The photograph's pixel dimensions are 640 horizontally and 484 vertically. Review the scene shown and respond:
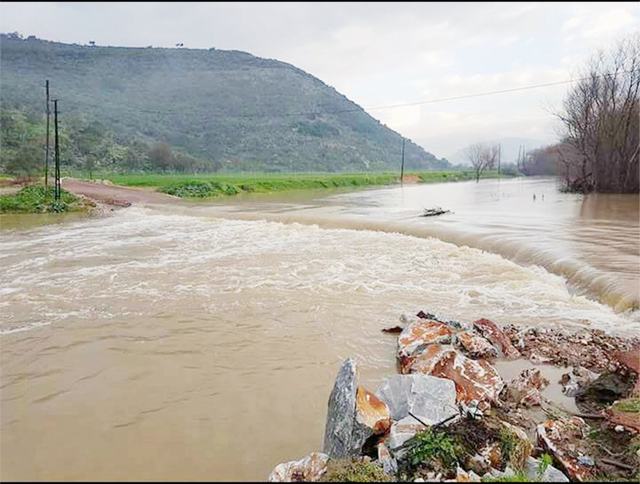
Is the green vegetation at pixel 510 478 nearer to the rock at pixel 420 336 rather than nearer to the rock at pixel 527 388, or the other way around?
the rock at pixel 527 388

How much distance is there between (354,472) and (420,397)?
845 millimetres

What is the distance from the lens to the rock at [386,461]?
109 inches

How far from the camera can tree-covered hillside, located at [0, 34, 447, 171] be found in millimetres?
57781

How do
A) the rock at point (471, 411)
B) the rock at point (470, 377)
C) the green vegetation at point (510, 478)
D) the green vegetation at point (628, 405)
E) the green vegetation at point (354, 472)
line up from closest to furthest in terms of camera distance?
the green vegetation at point (510, 478) → the green vegetation at point (354, 472) → the rock at point (471, 411) → the green vegetation at point (628, 405) → the rock at point (470, 377)

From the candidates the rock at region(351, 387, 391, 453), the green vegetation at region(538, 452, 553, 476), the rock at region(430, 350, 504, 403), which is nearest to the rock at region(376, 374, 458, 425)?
the rock at region(351, 387, 391, 453)

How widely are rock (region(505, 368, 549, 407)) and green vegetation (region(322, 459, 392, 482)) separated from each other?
1.90 meters

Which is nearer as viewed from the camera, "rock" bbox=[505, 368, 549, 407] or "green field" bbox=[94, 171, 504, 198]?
"rock" bbox=[505, 368, 549, 407]

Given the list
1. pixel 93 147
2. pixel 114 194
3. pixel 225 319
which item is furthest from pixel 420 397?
pixel 93 147

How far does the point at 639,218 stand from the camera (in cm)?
1625

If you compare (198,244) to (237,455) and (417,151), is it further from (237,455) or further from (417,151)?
(417,151)

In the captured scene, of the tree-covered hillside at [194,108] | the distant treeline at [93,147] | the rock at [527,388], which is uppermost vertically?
the tree-covered hillside at [194,108]

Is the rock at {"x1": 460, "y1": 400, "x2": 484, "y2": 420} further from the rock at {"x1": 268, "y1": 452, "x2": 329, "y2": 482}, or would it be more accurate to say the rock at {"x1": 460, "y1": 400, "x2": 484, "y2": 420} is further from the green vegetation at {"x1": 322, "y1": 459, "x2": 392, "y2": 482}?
the rock at {"x1": 268, "y1": 452, "x2": 329, "y2": 482}

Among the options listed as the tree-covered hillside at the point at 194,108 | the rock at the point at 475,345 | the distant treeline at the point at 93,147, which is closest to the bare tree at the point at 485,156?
the tree-covered hillside at the point at 194,108

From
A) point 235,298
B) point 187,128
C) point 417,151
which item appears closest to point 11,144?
point 187,128
